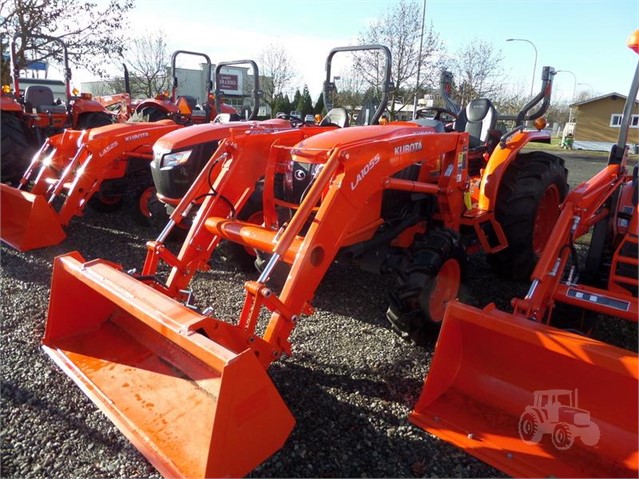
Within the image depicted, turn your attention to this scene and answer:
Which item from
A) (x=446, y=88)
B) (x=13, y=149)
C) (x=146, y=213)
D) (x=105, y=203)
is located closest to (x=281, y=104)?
(x=13, y=149)

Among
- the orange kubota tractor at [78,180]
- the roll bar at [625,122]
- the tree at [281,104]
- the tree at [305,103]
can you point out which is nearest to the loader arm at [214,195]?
the orange kubota tractor at [78,180]

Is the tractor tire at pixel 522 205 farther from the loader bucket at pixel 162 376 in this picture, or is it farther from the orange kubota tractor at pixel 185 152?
the loader bucket at pixel 162 376

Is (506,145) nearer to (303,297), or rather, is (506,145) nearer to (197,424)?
(303,297)

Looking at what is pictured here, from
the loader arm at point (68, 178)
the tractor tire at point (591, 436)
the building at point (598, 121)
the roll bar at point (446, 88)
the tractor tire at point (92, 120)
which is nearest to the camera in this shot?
the tractor tire at point (591, 436)

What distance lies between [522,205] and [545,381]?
221 cm

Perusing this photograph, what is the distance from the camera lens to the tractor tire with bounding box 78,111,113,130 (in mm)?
8492

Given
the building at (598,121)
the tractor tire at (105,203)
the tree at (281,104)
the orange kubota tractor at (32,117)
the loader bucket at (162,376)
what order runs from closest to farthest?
the loader bucket at (162,376) < the tractor tire at (105,203) < the orange kubota tractor at (32,117) < the tree at (281,104) < the building at (598,121)

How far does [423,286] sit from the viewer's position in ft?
10.7

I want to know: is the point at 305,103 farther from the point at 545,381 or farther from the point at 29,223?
the point at 545,381

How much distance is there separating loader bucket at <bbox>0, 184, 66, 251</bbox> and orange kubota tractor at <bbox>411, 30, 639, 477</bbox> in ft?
15.0

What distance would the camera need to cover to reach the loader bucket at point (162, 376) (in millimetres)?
2049

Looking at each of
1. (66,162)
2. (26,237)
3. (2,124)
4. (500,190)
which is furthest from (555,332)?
(2,124)

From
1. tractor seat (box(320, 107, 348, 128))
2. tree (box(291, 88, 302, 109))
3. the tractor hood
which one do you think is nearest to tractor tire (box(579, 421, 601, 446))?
tractor seat (box(320, 107, 348, 128))

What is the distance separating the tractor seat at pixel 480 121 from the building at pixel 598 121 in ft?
98.4
